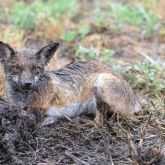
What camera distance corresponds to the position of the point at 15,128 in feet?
23.3

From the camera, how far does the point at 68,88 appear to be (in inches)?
333

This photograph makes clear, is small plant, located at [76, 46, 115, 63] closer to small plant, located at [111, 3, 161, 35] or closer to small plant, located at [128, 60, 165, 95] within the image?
small plant, located at [128, 60, 165, 95]

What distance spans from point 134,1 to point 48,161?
10059 mm

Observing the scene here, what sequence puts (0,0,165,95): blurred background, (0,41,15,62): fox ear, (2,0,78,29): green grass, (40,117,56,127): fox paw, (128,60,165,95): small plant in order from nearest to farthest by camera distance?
(0,41,15,62): fox ear
(40,117,56,127): fox paw
(128,60,165,95): small plant
(0,0,165,95): blurred background
(2,0,78,29): green grass

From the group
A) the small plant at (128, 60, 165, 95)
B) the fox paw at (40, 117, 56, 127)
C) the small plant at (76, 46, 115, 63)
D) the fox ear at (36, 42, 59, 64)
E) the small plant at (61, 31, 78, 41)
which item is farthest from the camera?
the small plant at (61, 31, 78, 41)

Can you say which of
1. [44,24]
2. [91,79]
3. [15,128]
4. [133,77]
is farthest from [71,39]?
[15,128]

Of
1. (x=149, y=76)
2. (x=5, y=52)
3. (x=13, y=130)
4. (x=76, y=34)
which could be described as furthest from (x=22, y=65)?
(x=76, y=34)

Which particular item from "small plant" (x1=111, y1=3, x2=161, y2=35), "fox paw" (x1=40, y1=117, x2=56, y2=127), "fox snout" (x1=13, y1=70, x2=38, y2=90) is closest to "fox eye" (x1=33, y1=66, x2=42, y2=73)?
"fox snout" (x1=13, y1=70, x2=38, y2=90)

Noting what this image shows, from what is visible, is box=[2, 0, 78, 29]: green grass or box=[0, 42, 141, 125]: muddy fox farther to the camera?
box=[2, 0, 78, 29]: green grass

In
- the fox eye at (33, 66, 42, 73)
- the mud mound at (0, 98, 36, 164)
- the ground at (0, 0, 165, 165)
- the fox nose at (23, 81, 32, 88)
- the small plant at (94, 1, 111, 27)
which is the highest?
the fox eye at (33, 66, 42, 73)

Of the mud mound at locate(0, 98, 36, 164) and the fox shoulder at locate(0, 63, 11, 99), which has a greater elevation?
the fox shoulder at locate(0, 63, 11, 99)

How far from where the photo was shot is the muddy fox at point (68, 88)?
7660 millimetres

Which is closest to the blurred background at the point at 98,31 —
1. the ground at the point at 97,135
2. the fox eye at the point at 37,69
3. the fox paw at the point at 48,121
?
the ground at the point at 97,135

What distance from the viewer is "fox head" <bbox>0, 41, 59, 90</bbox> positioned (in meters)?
7.48
